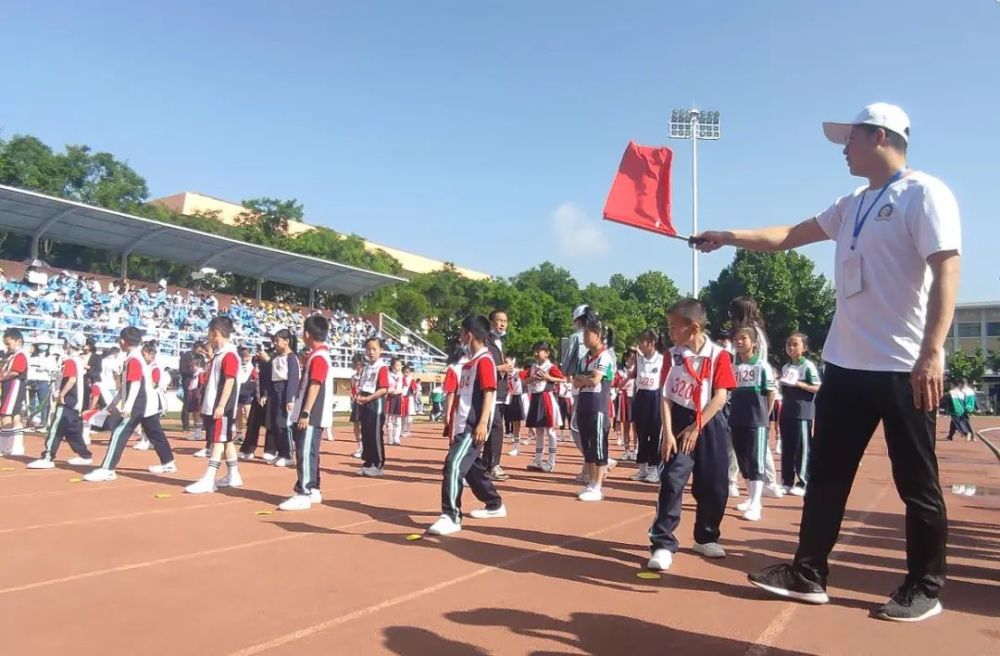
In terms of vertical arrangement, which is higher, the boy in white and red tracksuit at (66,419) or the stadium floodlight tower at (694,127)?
the stadium floodlight tower at (694,127)

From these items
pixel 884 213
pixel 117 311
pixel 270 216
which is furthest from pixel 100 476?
pixel 270 216

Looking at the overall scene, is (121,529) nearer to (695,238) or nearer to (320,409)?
(320,409)

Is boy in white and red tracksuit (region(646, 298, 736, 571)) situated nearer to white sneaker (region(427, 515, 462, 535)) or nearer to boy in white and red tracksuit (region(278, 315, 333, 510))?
white sneaker (region(427, 515, 462, 535))

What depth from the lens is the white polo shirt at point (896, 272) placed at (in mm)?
3641

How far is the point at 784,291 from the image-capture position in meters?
56.9

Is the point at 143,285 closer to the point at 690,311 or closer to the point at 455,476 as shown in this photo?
the point at 455,476

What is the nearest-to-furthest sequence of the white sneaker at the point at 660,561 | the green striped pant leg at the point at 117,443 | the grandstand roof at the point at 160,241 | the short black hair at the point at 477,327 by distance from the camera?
the white sneaker at the point at 660,561 → the short black hair at the point at 477,327 → the green striped pant leg at the point at 117,443 → the grandstand roof at the point at 160,241

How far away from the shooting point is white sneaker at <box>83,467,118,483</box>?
32.1ft

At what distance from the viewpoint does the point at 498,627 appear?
3.98 meters

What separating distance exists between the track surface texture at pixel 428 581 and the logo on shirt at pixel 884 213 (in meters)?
2.08

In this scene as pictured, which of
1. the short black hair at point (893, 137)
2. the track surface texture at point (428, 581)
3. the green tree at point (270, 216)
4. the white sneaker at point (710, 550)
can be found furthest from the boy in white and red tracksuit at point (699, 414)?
the green tree at point (270, 216)

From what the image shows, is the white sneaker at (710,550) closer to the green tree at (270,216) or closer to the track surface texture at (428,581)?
the track surface texture at (428,581)

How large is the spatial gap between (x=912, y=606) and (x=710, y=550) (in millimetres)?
1854

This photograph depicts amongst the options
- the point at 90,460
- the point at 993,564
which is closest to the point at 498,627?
the point at 993,564
